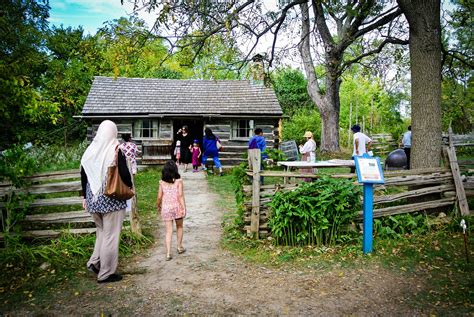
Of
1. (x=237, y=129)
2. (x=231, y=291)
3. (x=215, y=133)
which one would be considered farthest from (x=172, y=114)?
(x=231, y=291)

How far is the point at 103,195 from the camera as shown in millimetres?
4535

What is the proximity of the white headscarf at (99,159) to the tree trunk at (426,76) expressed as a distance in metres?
5.75

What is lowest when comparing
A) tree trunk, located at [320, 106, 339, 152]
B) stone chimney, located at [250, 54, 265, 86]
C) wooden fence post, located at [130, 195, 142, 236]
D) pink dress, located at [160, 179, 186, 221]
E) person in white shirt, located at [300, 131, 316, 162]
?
wooden fence post, located at [130, 195, 142, 236]

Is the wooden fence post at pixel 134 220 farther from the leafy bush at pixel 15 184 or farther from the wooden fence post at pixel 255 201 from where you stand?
the wooden fence post at pixel 255 201

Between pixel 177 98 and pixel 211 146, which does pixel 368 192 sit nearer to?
pixel 211 146

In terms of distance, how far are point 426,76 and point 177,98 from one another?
42.4 feet

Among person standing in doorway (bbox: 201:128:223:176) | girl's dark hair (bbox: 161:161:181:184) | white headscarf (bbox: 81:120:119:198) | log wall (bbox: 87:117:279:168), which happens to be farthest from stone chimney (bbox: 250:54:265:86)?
log wall (bbox: 87:117:279:168)

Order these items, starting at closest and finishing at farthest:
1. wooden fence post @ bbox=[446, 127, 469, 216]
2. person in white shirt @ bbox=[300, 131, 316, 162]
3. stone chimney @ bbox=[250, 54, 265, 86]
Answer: wooden fence post @ bbox=[446, 127, 469, 216]
stone chimney @ bbox=[250, 54, 265, 86]
person in white shirt @ bbox=[300, 131, 316, 162]

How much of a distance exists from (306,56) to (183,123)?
8.44 meters

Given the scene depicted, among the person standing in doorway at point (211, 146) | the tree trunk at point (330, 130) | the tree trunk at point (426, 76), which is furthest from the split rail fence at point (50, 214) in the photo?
the tree trunk at point (330, 130)

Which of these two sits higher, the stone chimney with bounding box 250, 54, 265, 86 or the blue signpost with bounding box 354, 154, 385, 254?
the stone chimney with bounding box 250, 54, 265, 86

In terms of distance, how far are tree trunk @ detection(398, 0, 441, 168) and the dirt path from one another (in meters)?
3.13

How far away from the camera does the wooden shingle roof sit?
659 inches

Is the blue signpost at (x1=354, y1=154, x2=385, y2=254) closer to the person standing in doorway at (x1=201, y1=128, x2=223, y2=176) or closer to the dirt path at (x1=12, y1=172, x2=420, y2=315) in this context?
the dirt path at (x1=12, y1=172, x2=420, y2=315)
